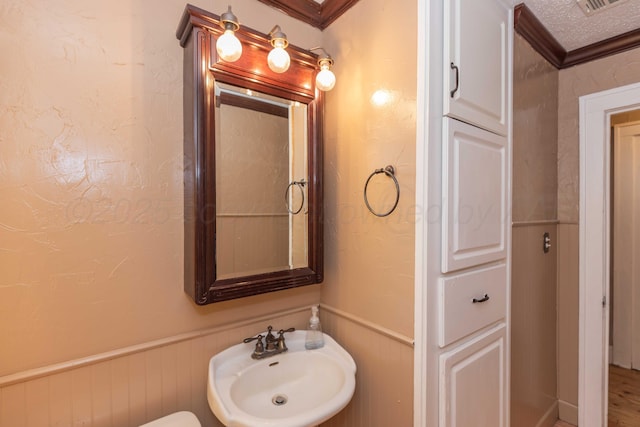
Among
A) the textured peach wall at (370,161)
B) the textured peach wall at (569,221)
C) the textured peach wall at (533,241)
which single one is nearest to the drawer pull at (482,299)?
the textured peach wall at (370,161)

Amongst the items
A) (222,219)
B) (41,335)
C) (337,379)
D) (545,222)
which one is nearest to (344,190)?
(222,219)

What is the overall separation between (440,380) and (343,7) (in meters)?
1.65

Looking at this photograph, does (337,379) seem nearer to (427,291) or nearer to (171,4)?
(427,291)

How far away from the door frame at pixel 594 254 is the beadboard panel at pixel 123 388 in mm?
2119

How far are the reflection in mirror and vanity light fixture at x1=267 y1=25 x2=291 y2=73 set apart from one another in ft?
0.51

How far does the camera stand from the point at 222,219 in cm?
117

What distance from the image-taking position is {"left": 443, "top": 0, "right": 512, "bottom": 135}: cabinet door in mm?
1054

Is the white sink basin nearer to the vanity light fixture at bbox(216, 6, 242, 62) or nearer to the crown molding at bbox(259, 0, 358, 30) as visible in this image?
the vanity light fixture at bbox(216, 6, 242, 62)

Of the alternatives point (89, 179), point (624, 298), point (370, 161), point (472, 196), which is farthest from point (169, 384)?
point (624, 298)

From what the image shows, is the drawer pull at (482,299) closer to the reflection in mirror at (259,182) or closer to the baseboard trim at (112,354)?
the reflection in mirror at (259,182)

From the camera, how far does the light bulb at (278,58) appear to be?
1.13m

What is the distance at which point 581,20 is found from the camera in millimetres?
1581

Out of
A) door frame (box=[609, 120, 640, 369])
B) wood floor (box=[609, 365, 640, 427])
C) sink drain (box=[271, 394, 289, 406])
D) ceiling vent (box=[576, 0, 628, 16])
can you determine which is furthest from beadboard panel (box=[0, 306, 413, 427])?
door frame (box=[609, 120, 640, 369])

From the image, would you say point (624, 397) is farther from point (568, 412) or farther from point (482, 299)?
point (482, 299)
